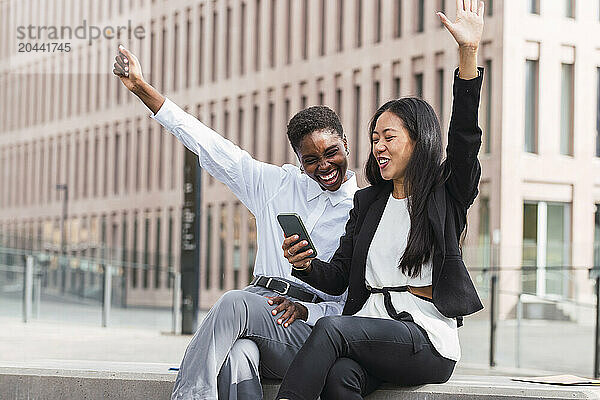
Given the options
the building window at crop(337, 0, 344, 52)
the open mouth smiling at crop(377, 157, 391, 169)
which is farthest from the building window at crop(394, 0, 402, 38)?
the open mouth smiling at crop(377, 157, 391, 169)

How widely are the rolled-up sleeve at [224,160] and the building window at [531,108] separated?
79.3 feet

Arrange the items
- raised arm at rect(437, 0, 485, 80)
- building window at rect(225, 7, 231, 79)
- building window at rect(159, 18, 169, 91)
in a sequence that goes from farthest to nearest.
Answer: building window at rect(159, 18, 169, 91) < building window at rect(225, 7, 231, 79) < raised arm at rect(437, 0, 485, 80)

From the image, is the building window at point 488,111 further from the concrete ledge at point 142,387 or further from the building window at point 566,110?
the concrete ledge at point 142,387

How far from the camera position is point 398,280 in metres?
4.00

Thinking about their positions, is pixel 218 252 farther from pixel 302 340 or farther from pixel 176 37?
pixel 302 340

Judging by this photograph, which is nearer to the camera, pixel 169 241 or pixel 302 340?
pixel 302 340

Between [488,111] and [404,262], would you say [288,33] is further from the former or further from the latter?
[404,262]

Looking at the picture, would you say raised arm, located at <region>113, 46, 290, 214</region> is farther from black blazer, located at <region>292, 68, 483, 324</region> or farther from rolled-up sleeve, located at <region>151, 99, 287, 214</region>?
black blazer, located at <region>292, 68, 483, 324</region>

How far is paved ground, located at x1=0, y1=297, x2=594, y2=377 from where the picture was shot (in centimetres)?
1091

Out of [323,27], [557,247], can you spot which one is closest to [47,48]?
[557,247]

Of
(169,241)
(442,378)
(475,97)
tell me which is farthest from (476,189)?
(169,241)

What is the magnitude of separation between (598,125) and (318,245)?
25.2 m

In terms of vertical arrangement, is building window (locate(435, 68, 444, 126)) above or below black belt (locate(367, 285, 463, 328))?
above

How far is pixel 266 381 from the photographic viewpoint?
4.20 meters
